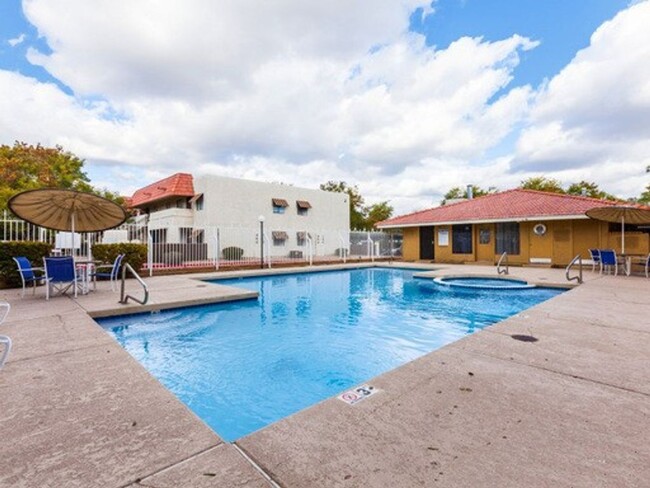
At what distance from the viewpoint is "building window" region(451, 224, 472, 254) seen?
61.9ft

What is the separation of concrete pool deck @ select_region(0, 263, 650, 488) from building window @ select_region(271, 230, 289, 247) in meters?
18.6

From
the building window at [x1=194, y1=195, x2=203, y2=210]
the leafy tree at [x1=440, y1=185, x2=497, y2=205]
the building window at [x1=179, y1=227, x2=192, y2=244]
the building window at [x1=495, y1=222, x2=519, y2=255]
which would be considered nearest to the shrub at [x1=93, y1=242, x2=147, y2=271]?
the building window at [x1=179, y1=227, x2=192, y2=244]

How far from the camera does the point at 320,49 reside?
1074 centimetres

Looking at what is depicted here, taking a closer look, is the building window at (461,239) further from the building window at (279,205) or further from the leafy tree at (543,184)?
the leafy tree at (543,184)

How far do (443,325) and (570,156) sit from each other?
91.9 feet

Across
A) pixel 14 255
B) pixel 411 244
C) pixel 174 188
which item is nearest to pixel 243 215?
pixel 174 188

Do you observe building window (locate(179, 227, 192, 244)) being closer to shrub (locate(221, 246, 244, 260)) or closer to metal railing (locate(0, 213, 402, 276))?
metal railing (locate(0, 213, 402, 276))

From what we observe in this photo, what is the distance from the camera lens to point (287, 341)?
19.6 ft

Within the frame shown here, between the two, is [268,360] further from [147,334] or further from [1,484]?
[1,484]

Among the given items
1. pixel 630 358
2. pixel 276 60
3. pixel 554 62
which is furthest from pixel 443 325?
pixel 554 62

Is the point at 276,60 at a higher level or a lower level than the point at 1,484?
higher

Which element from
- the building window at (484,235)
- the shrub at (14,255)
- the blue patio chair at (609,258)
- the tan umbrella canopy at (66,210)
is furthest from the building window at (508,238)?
the shrub at (14,255)

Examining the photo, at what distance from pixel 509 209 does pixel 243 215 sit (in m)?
16.1

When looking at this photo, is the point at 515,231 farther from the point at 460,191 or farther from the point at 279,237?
the point at 460,191
